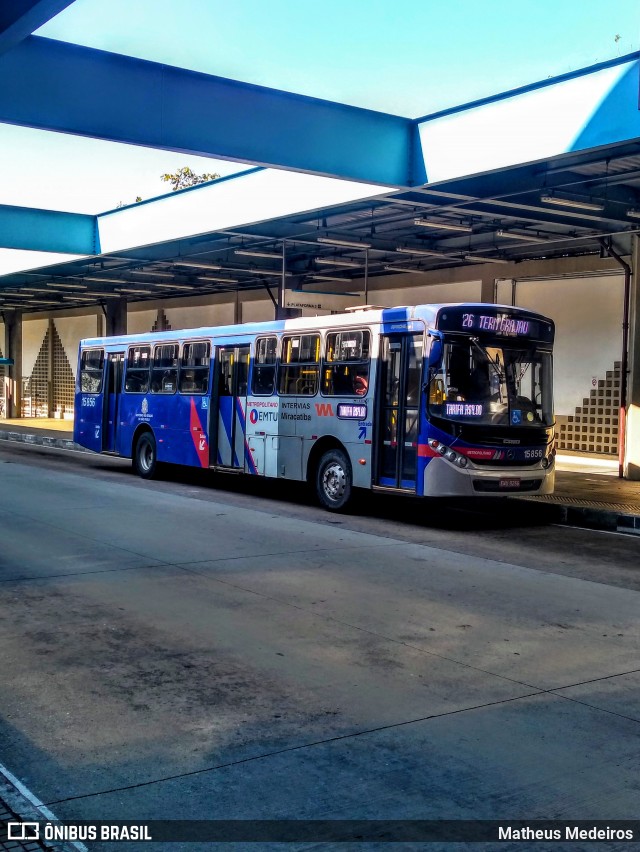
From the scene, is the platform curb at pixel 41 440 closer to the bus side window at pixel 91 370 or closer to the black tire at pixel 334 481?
the bus side window at pixel 91 370

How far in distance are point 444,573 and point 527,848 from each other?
5.86 meters

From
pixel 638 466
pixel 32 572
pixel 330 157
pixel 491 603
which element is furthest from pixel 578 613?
pixel 638 466

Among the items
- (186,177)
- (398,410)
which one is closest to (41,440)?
(398,410)

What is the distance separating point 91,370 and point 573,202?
12.0 m

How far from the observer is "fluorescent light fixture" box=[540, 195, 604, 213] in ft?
47.8

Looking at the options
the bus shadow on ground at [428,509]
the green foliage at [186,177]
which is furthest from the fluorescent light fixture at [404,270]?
the green foliage at [186,177]

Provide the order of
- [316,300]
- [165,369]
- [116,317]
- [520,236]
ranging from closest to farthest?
[520,236] → [165,369] → [316,300] → [116,317]

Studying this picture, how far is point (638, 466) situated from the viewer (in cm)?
1827

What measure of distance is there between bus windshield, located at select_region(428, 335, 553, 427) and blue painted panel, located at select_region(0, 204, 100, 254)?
42.6ft

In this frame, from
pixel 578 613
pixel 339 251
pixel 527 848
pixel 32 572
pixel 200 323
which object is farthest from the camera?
pixel 200 323

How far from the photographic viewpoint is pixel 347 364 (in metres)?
14.3

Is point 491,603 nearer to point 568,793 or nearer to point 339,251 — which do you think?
point 568,793

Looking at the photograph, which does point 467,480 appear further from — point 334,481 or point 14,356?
point 14,356

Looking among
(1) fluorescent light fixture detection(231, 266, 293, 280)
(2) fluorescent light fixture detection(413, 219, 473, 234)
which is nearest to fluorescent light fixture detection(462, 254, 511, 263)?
(2) fluorescent light fixture detection(413, 219, 473, 234)
